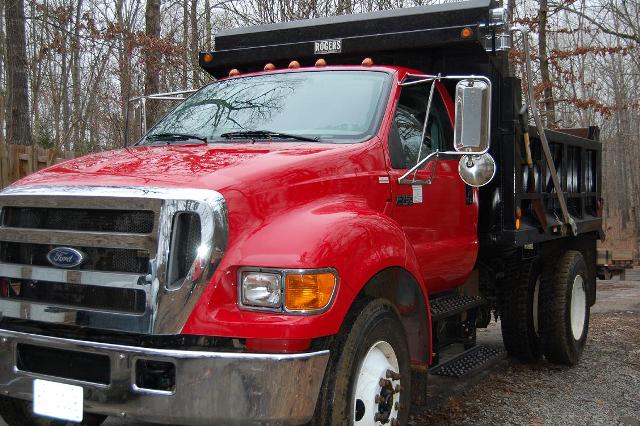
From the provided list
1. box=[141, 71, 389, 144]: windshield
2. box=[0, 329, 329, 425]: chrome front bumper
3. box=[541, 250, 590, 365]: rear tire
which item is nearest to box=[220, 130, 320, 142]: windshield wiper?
box=[141, 71, 389, 144]: windshield

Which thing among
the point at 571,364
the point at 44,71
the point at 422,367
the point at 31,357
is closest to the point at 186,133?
the point at 31,357

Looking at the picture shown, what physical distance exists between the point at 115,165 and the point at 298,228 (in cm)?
109

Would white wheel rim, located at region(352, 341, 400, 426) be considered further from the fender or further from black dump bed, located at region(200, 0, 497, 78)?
black dump bed, located at region(200, 0, 497, 78)

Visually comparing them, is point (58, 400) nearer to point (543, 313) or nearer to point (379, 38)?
point (379, 38)

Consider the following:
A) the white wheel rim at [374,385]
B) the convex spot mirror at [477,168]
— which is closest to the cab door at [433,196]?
the convex spot mirror at [477,168]

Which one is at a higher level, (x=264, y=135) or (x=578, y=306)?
(x=264, y=135)

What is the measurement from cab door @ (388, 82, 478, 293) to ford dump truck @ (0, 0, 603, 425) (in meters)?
0.02

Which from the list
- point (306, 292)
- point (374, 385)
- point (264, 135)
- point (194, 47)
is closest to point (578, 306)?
point (374, 385)

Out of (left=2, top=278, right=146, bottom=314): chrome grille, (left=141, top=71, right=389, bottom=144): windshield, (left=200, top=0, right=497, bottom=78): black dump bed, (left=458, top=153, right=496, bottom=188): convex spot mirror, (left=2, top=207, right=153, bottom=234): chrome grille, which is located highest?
(left=200, top=0, right=497, bottom=78): black dump bed

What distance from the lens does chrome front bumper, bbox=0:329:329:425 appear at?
2.90 m

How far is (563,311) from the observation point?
6.37m

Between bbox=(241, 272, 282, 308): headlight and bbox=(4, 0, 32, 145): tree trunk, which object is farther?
bbox=(4, 0, 32, 145): tree trunk

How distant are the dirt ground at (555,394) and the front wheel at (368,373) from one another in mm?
1226

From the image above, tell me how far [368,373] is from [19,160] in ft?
24.6
